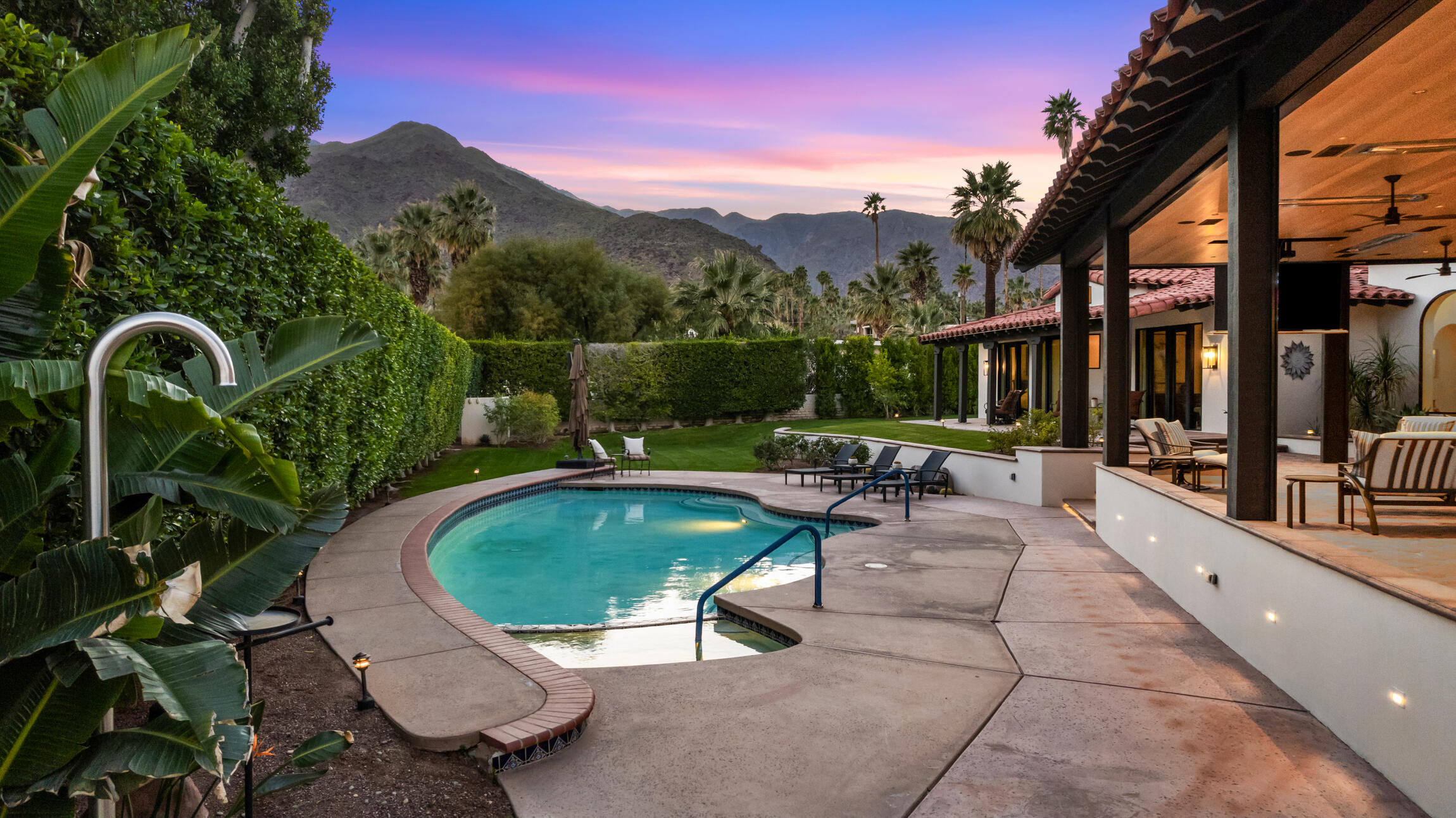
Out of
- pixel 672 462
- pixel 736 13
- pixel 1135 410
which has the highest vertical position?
pixel 736 13

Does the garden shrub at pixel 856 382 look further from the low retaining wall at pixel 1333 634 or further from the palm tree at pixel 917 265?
the palm tree at pixel 917 265

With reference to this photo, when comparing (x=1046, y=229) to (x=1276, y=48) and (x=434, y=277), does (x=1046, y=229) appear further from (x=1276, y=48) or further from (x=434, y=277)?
(x=434, y=277)

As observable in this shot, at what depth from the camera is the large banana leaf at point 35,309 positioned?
256 centimetres

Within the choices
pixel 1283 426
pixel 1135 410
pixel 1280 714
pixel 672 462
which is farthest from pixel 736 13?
pixel 1280 714

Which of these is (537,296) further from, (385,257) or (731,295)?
(385,257)

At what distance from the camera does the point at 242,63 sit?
21.3 meters

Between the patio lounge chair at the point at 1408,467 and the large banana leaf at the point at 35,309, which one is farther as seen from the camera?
the patio lounge chair at the point at 1408,467

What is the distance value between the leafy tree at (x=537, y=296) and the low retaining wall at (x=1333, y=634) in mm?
37273

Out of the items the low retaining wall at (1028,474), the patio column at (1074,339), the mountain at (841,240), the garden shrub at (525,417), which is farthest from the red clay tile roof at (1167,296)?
the mountain at (841,240)

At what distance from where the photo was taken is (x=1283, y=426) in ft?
54.7

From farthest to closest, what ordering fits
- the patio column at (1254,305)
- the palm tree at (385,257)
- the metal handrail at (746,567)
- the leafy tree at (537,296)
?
the palm tree at (385,257)
the leafy tree at (537,296)
the metal handrail at (746,567)
the patio column at (1254,305)

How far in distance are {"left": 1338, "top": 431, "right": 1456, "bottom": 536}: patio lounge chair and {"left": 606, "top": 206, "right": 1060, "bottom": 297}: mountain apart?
175m

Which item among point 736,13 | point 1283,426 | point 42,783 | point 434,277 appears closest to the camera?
point 42,783

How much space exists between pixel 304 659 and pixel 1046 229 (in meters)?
10.3
